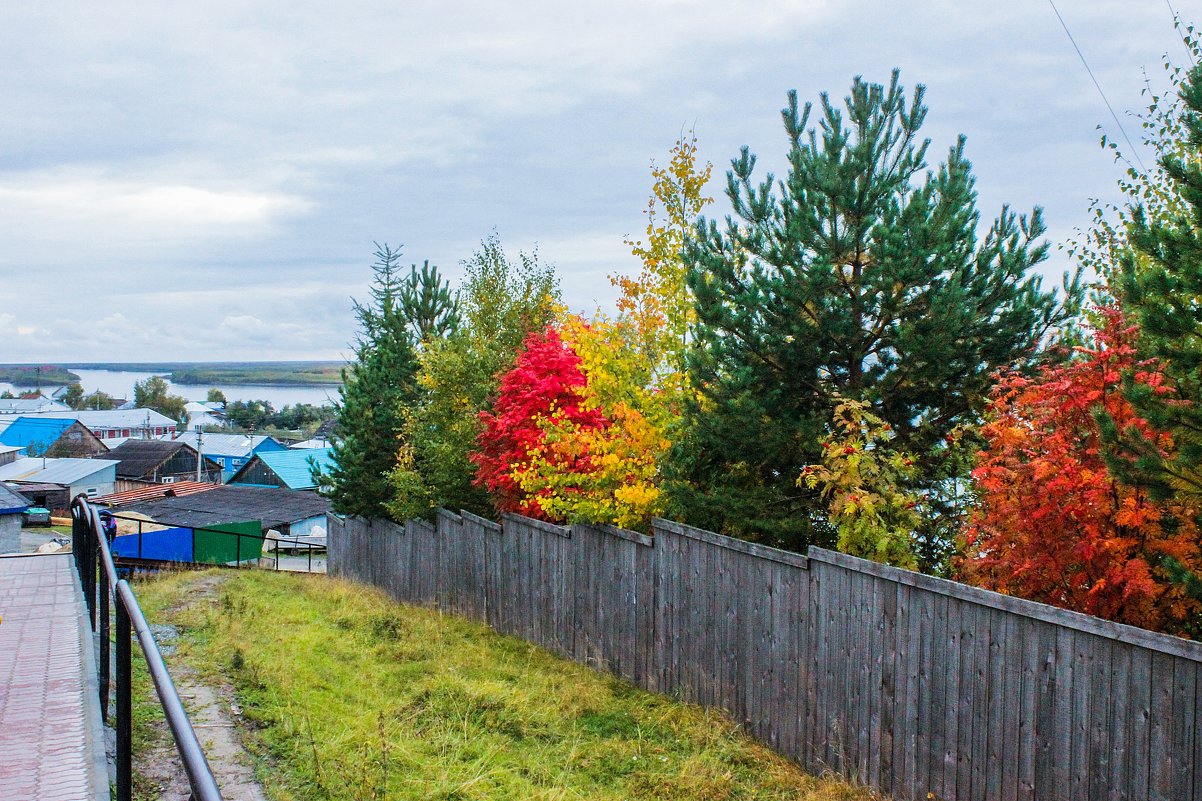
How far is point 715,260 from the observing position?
30.1 feet

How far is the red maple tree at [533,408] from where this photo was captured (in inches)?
509

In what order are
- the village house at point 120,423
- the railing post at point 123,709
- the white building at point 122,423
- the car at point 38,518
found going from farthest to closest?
the white building at point 122,423 → the village house at point 120,423 → the car at point 38,518 → the railing post at point 123,709

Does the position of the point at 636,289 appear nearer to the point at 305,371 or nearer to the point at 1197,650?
the point at 1197,650

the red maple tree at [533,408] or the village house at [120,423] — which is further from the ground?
the red maple tree at [533,408]

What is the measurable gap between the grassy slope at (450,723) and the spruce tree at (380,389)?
10032mm

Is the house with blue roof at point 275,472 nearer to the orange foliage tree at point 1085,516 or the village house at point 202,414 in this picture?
the orange foliage tree at point 1085,516

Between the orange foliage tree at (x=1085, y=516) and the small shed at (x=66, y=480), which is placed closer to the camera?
the orange foliage tree at (x=1085, y=516)

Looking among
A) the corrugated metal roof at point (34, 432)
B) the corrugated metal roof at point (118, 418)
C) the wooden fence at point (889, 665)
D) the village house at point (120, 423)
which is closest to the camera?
the wooden fence at point (889, 665)

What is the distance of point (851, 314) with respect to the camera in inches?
346

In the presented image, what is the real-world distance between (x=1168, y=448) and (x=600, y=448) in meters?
6.29

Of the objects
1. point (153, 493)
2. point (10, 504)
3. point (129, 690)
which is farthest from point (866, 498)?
point (153, 493)

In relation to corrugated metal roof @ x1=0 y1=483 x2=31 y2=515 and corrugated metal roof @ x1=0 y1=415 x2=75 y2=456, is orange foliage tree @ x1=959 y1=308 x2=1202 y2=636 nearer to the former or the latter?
corrugated metal roof @ x1=0 y1=483 x2=31 y2=515

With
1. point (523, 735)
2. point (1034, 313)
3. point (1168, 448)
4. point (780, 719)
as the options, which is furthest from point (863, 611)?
point (1034, 313)

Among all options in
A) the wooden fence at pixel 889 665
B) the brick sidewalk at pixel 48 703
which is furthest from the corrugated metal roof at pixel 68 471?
the wooden fence at pixel 889 665
